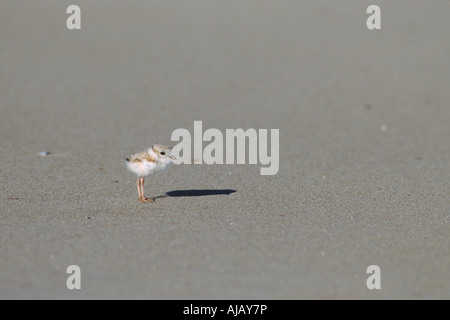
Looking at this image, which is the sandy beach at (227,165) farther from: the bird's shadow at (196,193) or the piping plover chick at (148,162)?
the piping plover chick at (148,162)

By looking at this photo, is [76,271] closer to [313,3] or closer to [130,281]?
[130,281]

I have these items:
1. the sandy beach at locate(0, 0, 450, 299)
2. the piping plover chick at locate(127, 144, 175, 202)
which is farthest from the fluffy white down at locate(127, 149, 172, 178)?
the sandy beach at locate(0, 0, 450, 299)

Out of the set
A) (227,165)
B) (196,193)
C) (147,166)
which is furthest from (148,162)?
(227,165)

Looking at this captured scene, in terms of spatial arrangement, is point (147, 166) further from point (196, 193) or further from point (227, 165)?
point (227, 165)

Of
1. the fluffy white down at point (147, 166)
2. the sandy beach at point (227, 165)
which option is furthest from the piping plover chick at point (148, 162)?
the sandy beach at point (227, 165)

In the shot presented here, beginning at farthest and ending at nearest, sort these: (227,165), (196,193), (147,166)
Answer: (227,165)
(196,193)
(147,166)

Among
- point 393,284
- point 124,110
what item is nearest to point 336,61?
point 124,110
